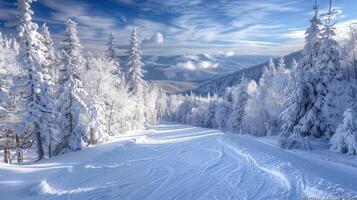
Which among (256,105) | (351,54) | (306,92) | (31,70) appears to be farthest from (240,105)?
(31,70)

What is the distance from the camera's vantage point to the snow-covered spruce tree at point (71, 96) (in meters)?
28.3

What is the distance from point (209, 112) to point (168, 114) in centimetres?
4926

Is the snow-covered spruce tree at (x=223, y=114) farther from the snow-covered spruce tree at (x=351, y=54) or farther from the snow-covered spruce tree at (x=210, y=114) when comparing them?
the snow-covered spruce tree at (x=351, y=54)

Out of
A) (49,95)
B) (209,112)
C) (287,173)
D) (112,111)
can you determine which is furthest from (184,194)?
(209,112)

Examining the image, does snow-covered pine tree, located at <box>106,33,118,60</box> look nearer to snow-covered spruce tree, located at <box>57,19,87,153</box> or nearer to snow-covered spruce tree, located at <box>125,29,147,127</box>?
snow-covered spruce tree, located at <box>125,29,147,127</box>

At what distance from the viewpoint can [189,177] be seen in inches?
629

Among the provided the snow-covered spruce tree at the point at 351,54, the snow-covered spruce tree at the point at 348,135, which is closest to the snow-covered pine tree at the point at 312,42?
the snow-covered spruce tree at the point at 348,135

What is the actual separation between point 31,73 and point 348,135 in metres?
25.5

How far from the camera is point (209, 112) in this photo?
313 ft

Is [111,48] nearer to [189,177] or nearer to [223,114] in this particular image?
[189,177]

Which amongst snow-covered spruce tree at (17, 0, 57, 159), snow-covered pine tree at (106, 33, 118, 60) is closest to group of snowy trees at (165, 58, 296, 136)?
snow-covered spruce tree at (17, 0, 57, 159)

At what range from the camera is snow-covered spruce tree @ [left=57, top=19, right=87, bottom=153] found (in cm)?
2831

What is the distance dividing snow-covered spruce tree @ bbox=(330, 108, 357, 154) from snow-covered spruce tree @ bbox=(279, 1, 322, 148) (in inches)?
181

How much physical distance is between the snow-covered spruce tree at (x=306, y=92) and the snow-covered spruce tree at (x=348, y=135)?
4.61m
